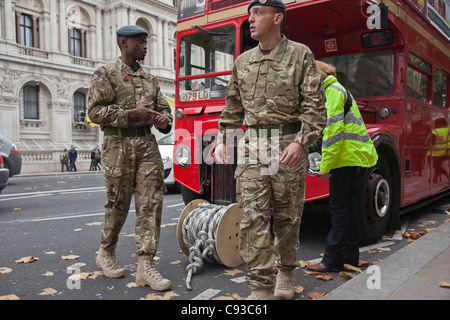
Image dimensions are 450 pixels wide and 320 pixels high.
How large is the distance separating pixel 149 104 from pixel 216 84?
2025 millimetres

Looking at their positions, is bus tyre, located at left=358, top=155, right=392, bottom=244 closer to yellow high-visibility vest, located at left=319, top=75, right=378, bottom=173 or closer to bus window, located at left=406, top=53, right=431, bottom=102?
yellow high-visibility vest, located at left=319, top=75, right=378, bottom=173

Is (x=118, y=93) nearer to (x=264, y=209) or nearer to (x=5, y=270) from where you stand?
(x=264, y=209)

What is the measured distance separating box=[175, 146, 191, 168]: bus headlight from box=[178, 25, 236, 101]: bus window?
30.5 inches

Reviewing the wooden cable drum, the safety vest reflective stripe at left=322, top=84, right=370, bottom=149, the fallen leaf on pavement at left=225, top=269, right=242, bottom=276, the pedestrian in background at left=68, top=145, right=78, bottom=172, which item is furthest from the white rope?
the pedestrian in background at left=68, top=145, right=78, bottom=172

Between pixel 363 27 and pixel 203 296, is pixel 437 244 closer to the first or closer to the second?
pixel 203 296

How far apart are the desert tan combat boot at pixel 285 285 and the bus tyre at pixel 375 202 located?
66.8 inches

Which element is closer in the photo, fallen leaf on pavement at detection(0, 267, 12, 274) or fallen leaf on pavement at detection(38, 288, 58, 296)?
fallen leaf on pavement at detection(38, 288, 58, 296)

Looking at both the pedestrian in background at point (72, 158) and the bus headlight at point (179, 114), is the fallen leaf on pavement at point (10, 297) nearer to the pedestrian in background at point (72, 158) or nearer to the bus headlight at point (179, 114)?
the bus headlight at point (179, 114)

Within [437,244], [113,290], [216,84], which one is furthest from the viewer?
[216,84]

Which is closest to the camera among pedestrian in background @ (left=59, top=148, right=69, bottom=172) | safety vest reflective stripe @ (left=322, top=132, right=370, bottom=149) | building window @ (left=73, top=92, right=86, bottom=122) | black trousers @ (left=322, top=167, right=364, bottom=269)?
safety vest reflective stripe @ (left=322, top=132, right=370, bottom=149)

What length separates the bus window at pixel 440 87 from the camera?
6.61 metres

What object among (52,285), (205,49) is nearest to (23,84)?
(205,49)

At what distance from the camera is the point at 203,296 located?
10.1 ft

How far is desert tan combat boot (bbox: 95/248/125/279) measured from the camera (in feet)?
11.5
